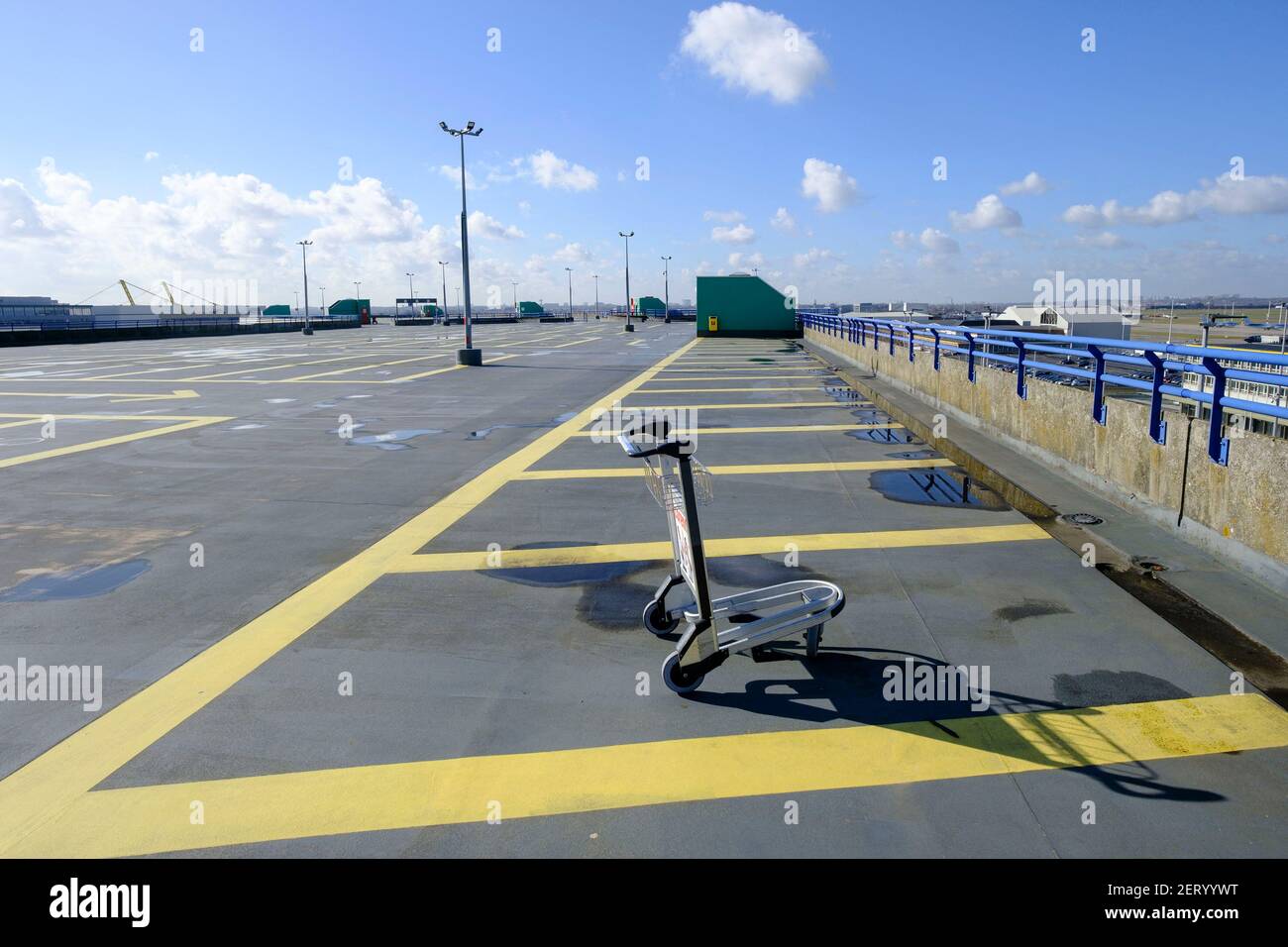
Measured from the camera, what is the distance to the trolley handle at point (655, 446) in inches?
163

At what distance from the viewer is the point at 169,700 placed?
4527 mm

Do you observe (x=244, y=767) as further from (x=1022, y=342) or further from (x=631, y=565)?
(x=1022, y=342)

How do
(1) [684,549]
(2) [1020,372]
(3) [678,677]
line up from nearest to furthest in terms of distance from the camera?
Result: (3) [678,677] → (1) [684,549] → (2) [1020,372]

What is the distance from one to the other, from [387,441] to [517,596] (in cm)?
769

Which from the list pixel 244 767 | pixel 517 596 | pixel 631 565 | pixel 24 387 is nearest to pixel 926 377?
pixel 631 565

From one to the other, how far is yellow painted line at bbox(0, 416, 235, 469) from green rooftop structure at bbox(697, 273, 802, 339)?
1788 inches

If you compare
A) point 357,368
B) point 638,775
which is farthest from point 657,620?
point 357,368

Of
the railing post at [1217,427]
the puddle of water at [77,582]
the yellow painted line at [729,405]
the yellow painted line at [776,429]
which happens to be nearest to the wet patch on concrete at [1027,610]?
the railing post at [1217,427]

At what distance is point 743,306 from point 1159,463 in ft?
172

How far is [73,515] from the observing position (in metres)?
8.51

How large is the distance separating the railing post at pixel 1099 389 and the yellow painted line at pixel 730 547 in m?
1.83

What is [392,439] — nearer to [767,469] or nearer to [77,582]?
[767,469]

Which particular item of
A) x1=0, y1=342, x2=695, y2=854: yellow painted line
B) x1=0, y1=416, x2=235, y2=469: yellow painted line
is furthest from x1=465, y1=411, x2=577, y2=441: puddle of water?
x1=0, y1=342, x2=695, y2=854: yellow painted line

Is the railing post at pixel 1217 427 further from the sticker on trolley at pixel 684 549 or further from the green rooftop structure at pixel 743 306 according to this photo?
the green rooftop structure at pixel 743 306
